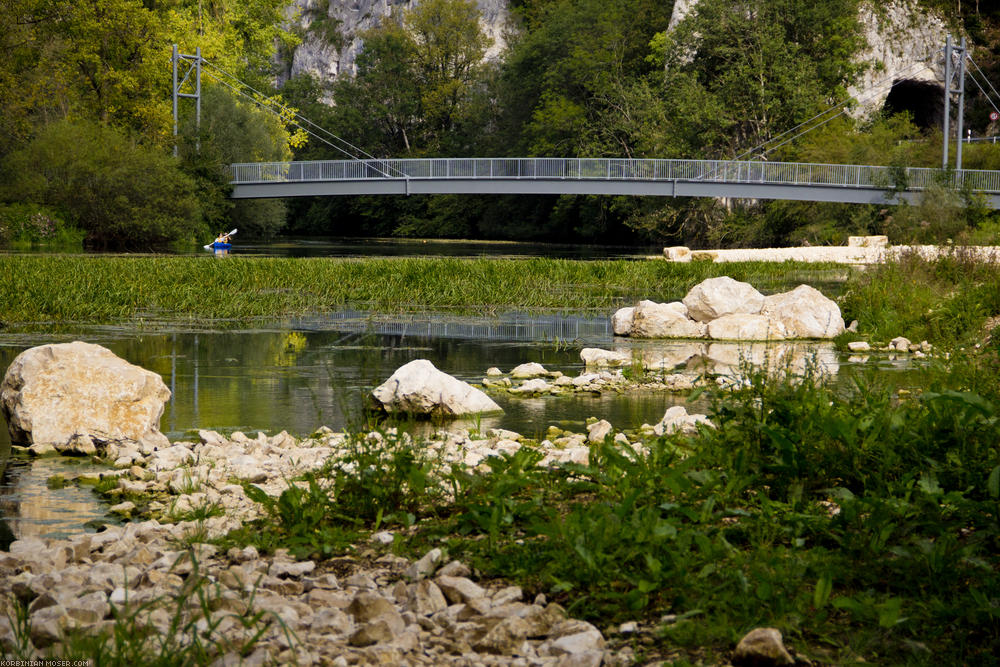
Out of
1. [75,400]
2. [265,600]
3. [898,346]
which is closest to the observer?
[265,600]

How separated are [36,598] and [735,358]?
10.7 m

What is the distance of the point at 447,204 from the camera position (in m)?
80.5

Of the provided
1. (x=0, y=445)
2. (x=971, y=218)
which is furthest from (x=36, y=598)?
(x=971, y=218)

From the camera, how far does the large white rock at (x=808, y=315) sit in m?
15.9

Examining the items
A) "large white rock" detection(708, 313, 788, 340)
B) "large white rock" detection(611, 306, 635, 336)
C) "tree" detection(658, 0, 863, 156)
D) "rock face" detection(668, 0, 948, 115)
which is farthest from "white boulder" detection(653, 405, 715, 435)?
"rock face" detection(668, 0, 948, 115)

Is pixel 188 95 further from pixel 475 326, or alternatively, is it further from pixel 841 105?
pixel 475 326

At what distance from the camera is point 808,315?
16078 mm

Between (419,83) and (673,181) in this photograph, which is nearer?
(673,181)

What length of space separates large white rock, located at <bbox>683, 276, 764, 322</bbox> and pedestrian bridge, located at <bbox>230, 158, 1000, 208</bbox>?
102ft

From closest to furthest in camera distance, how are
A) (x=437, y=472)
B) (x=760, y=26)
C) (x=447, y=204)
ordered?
(x=437, y=472)
(x=760, y=26)
(x=447, y=204)

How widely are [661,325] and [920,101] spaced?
56701 millimetres

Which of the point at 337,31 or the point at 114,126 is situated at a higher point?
the point at 337,31

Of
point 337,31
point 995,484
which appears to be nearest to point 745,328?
point 995,484

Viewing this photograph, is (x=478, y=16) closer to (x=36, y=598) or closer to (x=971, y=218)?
(x=971, y=218)
